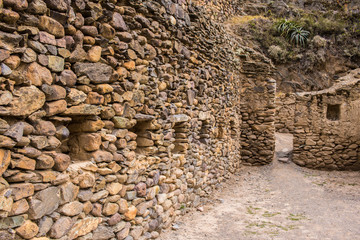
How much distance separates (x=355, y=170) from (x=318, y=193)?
8.62 ft

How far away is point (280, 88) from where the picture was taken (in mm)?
14695

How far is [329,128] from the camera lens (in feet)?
28.2

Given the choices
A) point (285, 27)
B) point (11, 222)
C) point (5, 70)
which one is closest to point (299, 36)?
point (285, 27)

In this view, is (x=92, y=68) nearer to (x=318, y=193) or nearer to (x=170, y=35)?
(x=170, y=35)

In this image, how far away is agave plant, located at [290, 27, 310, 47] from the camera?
615 inches

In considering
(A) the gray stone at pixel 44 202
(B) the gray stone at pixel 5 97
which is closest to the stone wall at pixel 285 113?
(A) the gray stone at pixel 44 202

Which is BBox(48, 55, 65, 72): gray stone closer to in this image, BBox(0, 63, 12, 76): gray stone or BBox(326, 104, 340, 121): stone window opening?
BBox(0, 63, 12, 76): gray stone

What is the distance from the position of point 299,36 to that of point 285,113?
5371 mm

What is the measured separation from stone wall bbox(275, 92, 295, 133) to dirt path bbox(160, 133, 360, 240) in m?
4.37

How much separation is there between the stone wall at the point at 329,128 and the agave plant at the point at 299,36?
7.27 meters

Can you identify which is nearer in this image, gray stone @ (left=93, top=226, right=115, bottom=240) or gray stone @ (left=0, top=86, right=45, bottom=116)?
gray stone @ (left=0, top=86, right=45, bottom=116)

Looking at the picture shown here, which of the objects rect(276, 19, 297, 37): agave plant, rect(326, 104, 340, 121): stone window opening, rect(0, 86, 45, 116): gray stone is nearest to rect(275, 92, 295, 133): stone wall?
rect(326, 104, 340, 121): stone window opening

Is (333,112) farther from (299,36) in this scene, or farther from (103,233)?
(299,36)

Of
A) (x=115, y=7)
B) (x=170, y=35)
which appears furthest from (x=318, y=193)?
(x=115, y=7)
